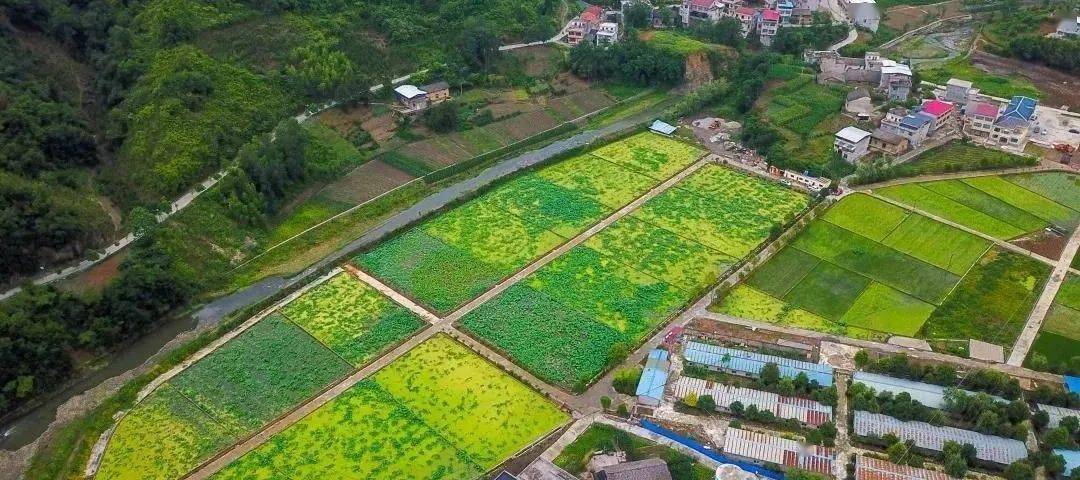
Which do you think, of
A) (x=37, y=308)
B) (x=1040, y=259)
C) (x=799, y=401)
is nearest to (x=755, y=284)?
(x=799, y=401)

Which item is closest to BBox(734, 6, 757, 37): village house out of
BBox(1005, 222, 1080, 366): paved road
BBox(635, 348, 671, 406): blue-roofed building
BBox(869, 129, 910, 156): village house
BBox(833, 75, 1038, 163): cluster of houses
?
BBox(833, 75, 1038, 163): cluster of houses

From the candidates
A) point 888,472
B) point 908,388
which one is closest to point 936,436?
point 908,388

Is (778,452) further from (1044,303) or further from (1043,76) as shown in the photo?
(1043,76)

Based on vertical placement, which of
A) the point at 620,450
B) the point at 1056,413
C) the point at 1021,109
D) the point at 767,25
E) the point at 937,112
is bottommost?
the point at 620,450

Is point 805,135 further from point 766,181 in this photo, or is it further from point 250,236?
point 250,236

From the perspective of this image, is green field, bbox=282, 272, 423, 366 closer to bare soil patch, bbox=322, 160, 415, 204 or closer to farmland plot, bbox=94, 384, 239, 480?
farmland plot, bbox=94, 384, 239, 480

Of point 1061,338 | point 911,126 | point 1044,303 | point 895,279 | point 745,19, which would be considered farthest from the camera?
point 745,19
